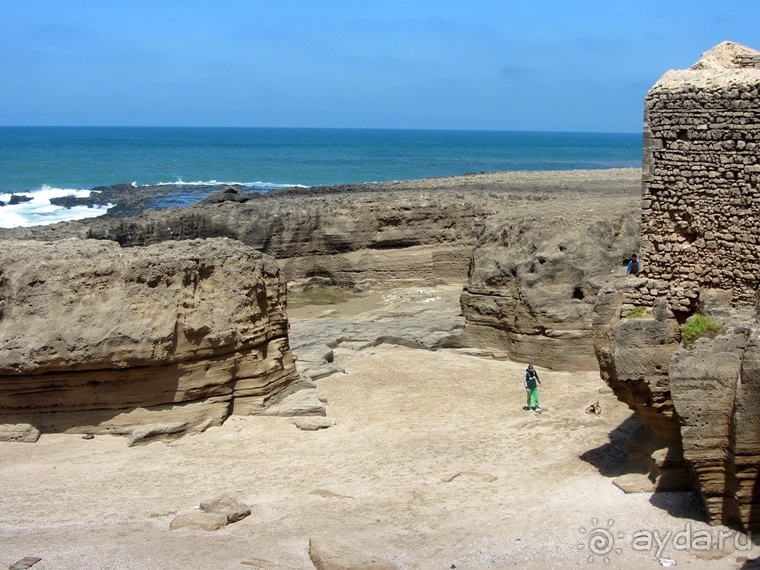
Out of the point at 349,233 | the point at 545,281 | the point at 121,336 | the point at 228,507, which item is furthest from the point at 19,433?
the point at 349,233

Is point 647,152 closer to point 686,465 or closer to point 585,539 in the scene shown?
point 686,465

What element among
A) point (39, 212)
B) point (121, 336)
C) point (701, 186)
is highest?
point (701, 186)

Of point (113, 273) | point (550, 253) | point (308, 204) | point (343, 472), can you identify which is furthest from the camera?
point (308, 204)

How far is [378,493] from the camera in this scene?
11.4 m

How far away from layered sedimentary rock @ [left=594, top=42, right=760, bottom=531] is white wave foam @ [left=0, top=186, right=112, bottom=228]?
3249 cm

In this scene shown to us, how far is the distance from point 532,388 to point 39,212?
3796 centimetres

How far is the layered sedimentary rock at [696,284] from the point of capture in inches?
384

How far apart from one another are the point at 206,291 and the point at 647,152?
6.34m

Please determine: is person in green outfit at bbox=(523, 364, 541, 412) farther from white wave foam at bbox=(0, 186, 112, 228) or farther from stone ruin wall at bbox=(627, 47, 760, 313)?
white wave foam at bbox=(0, 186, 112, 228)

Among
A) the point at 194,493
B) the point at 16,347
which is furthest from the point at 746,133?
the point at 16,347

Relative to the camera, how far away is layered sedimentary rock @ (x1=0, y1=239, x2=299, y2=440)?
504 inches

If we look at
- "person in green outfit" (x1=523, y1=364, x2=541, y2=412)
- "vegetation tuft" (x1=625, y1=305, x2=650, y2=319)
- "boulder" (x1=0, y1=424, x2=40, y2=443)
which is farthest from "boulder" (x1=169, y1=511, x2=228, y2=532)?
"person in green outfit" (x1=523, y1=364, x2=541, y2=412)

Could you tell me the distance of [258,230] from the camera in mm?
28109

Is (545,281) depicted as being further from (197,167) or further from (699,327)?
(197,167)
